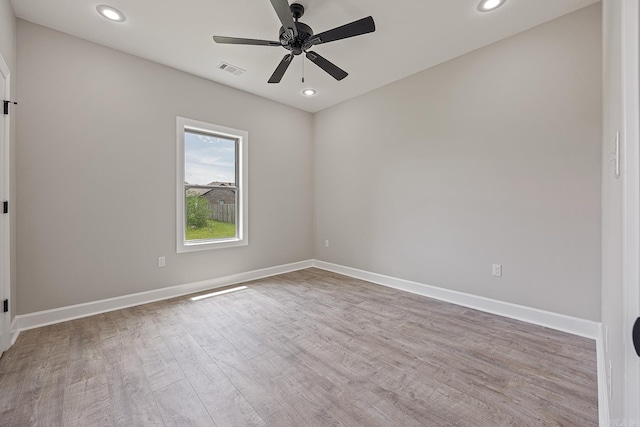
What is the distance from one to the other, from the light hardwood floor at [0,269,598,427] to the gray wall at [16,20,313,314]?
0.53 metres

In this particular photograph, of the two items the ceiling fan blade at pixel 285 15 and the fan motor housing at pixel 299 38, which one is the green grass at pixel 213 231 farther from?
the ceiling fan blade at pixel 285 15

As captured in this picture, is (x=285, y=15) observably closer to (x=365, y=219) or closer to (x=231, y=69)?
(x=231, y=69)

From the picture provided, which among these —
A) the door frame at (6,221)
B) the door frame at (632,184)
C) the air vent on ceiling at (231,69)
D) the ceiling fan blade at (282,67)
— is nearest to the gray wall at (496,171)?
the ceiling fan blade at (282,67)

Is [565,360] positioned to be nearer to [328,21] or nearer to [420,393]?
[420,393]

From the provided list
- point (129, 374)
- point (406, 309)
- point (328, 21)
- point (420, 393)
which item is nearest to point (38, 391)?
point (129, 374)

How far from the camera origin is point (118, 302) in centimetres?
304

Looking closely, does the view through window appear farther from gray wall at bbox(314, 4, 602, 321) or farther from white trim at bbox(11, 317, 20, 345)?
gray wall at bbox(314, 4, 602, 321)

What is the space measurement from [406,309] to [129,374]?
258 cm

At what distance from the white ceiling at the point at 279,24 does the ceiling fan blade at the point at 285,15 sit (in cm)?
36

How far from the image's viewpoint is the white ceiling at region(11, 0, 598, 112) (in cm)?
235

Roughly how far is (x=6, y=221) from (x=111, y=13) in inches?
79.0

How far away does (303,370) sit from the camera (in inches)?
76.0

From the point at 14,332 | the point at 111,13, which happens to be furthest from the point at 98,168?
the point at 14,332

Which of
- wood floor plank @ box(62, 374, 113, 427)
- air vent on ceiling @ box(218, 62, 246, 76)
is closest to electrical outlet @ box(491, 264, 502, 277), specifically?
wood floor plank @ box(62, 374, 113, 427)
